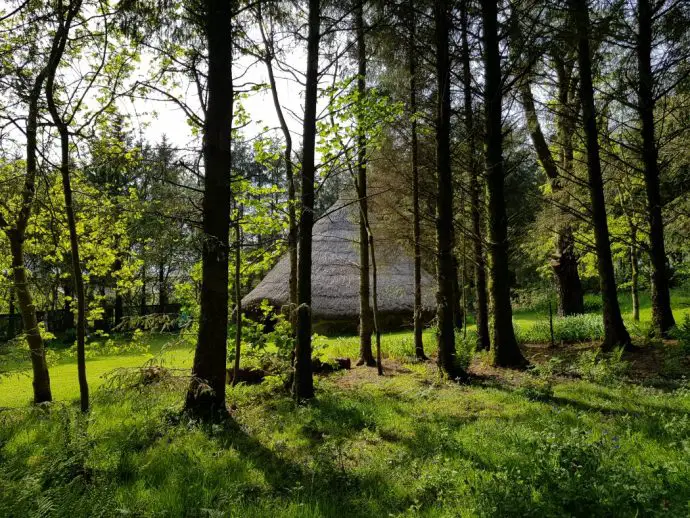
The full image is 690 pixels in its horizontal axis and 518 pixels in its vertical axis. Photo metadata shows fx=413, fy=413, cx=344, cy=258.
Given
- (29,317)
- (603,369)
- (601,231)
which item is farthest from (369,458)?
(601,231)

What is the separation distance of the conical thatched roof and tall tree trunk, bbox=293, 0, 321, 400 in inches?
387

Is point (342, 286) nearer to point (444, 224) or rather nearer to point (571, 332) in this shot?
point (571, 332)

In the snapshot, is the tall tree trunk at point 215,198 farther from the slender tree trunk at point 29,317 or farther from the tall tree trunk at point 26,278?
the slender tree trunk at point 29,317

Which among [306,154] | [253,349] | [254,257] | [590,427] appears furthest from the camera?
[254,257]

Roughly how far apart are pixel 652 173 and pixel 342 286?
1196cm

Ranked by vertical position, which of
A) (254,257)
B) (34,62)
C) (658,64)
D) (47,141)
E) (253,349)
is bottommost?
(253,349)

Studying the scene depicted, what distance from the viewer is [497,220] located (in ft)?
26.0

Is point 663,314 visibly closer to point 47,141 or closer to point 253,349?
point 253,349

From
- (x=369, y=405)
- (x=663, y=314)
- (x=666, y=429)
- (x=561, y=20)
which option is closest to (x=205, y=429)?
(x=369, y=405)

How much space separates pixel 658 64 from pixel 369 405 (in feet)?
30.8

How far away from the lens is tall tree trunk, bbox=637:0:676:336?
8.89m

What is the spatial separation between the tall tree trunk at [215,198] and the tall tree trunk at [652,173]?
8.76m

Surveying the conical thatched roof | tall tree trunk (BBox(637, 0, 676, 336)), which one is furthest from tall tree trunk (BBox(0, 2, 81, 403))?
tall tree trunk (BBox(637, 0, 676, 336))

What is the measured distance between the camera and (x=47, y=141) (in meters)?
4.95
